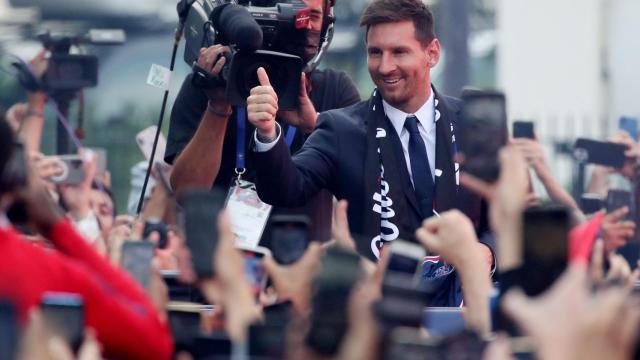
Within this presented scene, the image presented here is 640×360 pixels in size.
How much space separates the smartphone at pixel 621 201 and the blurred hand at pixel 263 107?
9.71 feet

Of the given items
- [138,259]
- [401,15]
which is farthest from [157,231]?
[138,259]

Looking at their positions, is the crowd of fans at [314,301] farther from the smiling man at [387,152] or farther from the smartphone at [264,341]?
the smiling man at [387,152]

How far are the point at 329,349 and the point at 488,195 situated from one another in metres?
0.58

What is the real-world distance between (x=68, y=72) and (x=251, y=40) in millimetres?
2921

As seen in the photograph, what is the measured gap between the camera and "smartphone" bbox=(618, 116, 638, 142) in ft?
28.9

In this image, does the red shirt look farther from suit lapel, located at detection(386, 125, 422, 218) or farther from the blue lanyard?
the blue lanyard

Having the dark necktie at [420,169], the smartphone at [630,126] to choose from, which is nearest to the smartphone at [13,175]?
the dark necktie at [420,169]

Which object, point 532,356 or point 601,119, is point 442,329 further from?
point 601,119

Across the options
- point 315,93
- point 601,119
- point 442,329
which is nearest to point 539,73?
point 601,119

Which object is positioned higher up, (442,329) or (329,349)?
(329,349)

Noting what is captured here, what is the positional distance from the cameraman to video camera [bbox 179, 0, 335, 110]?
1.4 inches

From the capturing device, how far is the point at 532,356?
11.3 feet

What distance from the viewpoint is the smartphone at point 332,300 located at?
10.3 feet

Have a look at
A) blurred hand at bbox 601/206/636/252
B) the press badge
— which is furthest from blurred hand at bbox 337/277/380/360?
blurred hand at bbox 601/206/636/252
